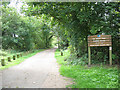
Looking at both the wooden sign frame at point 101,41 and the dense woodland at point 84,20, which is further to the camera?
the wooden sign frame at point 101,41

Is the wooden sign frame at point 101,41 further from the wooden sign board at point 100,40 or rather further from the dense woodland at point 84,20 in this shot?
the dense woodland at point 84,20

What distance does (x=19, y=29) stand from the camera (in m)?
20.0

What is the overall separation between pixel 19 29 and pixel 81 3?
15.2m

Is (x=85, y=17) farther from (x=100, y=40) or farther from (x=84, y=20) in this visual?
(x=100, y=40)

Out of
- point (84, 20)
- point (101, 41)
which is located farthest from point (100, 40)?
point (84, 20)

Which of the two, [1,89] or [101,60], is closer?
[1,89]

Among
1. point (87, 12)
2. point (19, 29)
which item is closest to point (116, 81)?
point (87, 12)

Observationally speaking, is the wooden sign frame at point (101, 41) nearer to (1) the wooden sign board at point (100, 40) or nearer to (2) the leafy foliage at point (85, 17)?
(1) the wooden sign board at point (100, 40)

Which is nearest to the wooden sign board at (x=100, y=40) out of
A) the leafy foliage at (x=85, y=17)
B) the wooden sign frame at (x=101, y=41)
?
the wooden sign frame at (x=101, y=41)

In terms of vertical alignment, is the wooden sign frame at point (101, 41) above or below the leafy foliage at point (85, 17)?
below

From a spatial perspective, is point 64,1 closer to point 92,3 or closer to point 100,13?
point 92,3

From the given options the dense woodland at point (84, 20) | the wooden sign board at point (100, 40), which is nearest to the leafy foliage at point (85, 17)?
the dense woodland at point (84, 20)

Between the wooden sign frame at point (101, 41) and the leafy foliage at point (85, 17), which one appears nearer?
the leafy foliage at point (85, 17)

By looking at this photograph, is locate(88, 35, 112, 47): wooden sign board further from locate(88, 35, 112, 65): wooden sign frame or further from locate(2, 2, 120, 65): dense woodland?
locate(2, 2, 120, 65): dense woodland
